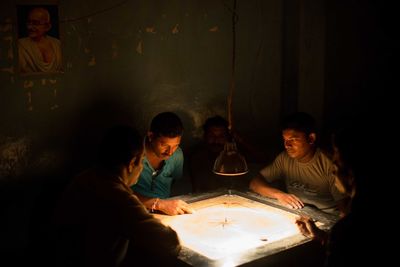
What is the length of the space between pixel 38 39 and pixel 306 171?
8.85 ft

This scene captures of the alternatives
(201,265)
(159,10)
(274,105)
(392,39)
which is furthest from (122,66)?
(392,39)

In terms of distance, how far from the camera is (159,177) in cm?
503

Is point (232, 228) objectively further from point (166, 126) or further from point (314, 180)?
point (314, 180)

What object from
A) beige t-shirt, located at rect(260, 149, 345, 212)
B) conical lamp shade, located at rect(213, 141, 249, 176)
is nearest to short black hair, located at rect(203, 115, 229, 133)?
beige t-shirt, located at rect(260, 149, 345, 212)

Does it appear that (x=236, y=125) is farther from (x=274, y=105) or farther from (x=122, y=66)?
(x=122, y=66)

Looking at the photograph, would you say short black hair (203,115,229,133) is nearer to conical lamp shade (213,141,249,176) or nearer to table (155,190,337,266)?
table (155,190,337,266)

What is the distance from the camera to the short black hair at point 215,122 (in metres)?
5.82

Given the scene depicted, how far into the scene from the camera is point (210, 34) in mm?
6066

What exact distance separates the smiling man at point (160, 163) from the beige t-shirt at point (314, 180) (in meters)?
1.13

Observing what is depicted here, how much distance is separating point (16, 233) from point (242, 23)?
3.34 metres

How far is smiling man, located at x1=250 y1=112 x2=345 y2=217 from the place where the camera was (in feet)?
15.9

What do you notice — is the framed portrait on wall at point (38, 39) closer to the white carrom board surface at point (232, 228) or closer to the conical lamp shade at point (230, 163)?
the white carrom board surface at point (232, 228)

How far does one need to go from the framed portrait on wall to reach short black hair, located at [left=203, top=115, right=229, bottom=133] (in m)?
1.69

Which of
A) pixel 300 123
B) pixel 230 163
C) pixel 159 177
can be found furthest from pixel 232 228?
pixel 300 123
